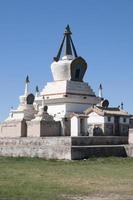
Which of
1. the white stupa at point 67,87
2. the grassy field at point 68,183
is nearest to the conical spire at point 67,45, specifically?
the white stupa at point 67,87

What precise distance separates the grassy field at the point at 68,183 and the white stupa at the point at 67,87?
14791 millimetres

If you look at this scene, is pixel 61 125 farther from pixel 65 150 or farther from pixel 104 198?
pixel 104 198

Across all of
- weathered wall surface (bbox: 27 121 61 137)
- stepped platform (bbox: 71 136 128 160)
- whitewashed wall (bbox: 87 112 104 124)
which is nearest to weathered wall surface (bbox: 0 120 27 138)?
weathered wall surface (bbox: 27 121 61 137)

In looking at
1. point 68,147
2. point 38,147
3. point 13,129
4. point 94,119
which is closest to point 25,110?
A: point 13,129

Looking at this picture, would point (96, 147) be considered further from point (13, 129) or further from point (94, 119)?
point (13, 129)

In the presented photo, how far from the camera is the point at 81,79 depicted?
142 ft

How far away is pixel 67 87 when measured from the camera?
40.8 meters

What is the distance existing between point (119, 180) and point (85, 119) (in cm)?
1802

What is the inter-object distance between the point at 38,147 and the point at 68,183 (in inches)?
594

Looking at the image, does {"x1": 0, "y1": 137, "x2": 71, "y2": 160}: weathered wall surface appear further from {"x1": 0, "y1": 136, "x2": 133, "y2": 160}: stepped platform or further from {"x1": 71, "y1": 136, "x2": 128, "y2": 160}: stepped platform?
{"x1": 71, "y1": 136, "x2": 128, "y2": 160}: stepped platform

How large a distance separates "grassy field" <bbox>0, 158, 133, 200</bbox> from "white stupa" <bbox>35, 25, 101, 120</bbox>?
14791mm

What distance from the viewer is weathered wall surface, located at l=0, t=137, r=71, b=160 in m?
30.4

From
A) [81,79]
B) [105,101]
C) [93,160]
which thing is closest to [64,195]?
[93,160]

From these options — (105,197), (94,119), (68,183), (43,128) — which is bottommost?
(105,197)
